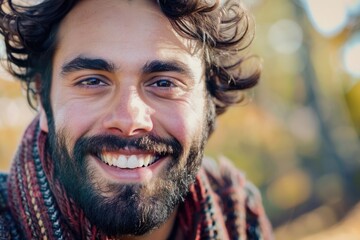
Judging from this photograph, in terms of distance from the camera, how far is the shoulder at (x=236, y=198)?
3000mm

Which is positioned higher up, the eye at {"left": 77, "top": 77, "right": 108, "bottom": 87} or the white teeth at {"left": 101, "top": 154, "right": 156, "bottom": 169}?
the eye at {"left": 77, "top": 77, "right": 108, "bottom": 87}

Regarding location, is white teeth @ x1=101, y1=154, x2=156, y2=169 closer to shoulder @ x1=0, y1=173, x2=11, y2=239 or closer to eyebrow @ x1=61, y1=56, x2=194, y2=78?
eyebrow @ x1=61, y1=56, x2=194, y2=78

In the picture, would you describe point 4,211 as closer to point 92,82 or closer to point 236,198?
point 92,82

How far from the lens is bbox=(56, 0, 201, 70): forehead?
7.41ft

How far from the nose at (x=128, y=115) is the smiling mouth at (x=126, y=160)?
97mm

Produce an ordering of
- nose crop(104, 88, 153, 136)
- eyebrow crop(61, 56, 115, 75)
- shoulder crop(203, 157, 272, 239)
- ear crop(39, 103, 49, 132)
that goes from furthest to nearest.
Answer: shoulder crop(203, 157, 272, 239)
ear crop(39, 103, 49, 132)
eyebrow crop(61, 56, 115, 75)
nose crop(104, 88, 153, 136)

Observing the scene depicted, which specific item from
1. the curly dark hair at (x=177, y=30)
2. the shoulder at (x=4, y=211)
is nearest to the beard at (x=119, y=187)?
the shoulder at (x=4, y=211)

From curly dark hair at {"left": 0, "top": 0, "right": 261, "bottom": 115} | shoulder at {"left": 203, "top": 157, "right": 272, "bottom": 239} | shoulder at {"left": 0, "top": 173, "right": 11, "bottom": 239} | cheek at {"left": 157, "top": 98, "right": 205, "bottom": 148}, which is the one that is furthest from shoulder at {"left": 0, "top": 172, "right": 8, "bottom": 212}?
shoulder at {"left": 203, "top": 157, "right": 272, "bottom": 239}

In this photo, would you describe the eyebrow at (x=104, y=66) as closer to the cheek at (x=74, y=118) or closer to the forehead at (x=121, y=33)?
the forehead at (x=121, y=33)

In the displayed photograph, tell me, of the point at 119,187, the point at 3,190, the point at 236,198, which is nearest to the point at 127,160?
the point at 119,187

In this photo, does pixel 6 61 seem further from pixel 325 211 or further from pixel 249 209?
pixel 325 211

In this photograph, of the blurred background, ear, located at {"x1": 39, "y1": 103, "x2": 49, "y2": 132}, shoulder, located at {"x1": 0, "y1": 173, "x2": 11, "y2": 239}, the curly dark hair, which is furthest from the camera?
the blurred background

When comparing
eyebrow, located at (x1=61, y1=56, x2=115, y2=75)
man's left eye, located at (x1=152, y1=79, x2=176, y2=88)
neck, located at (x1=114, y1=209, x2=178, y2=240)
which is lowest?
neck, located at (x1=114, y1=209, x2=178, y2=240)

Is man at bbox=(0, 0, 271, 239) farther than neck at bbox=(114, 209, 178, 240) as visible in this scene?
No
